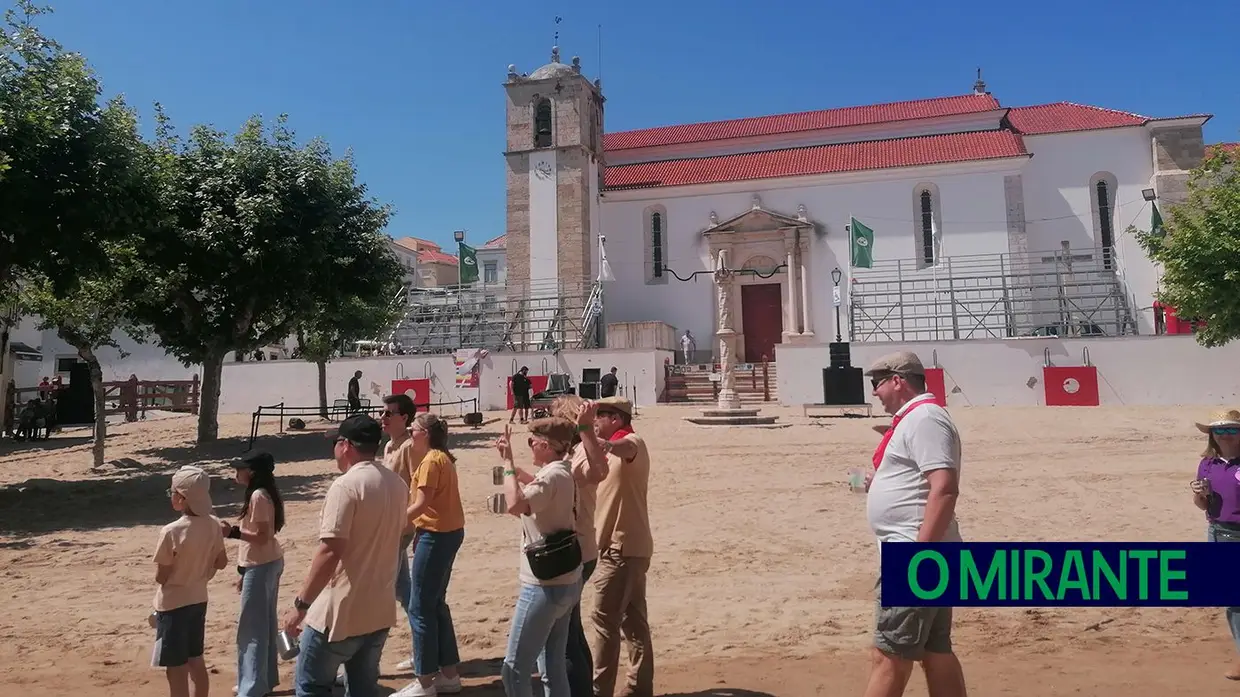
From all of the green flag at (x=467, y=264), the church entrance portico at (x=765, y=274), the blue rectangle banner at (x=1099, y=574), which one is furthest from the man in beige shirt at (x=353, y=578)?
the green flag at (x=467, y=264)

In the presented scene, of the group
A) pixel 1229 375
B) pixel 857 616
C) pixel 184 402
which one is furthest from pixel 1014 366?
pixel 184 402

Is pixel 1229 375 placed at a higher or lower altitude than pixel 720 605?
higher

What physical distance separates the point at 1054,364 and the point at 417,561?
23316mm

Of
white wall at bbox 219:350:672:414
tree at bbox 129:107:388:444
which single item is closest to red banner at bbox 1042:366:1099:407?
white wall at bbox 219:350:672:414

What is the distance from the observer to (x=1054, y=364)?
23.6 metres

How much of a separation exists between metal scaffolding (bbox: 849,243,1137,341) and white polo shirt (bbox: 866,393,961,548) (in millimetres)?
24877

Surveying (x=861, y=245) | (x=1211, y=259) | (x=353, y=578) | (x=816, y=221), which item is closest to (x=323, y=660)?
(x=353, y=578)

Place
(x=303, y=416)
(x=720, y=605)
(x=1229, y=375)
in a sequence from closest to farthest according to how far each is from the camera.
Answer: (x=720, y=605) < (x=1229, y=375) < (x=303, y=416)

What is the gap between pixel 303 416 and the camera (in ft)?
86.3

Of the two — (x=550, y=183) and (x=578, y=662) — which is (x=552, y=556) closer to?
(x=578, y=662)

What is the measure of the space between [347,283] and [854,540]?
528 inches

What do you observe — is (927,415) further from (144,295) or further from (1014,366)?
(1014,366)

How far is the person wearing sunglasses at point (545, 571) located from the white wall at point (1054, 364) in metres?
21.2

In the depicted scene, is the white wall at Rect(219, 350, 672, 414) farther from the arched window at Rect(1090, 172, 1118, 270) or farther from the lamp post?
the arched window at Rect(1090, 172, 1118, 270)
